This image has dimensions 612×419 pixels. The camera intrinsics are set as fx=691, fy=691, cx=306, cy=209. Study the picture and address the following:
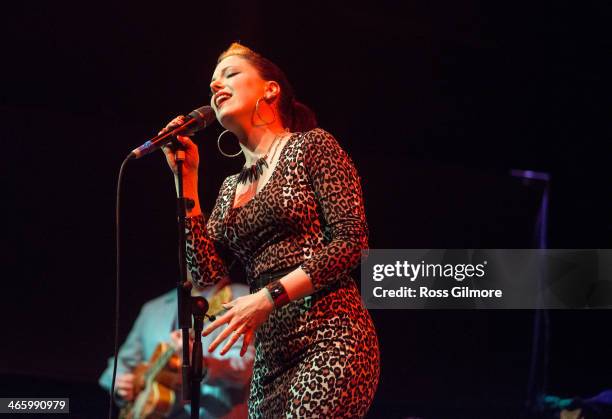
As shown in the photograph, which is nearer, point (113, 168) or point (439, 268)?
point (113, 168)

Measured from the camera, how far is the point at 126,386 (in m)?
4.16

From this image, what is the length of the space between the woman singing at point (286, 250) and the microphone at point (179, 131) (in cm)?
3

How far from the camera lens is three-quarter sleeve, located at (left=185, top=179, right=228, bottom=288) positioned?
2.06 m

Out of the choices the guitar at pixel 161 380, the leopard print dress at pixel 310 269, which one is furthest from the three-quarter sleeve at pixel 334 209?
the guitar at pixel 161 380

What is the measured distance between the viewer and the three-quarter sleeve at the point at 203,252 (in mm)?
2057

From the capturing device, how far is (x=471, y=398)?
4379 mm

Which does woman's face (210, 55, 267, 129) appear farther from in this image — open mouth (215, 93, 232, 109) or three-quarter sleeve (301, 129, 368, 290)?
three-quarter sleeve (301, 129, 368, 290)

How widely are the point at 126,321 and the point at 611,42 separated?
3.49 meters

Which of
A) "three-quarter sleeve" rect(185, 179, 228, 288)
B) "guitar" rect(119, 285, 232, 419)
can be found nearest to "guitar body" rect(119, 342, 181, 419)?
"guitar" rect(119, 285, 232, 419)

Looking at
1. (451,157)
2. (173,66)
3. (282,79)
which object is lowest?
(282,79)

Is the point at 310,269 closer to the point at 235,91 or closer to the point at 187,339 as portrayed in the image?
the point at 187,339

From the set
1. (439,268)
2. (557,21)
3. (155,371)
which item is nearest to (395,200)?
(439,268)

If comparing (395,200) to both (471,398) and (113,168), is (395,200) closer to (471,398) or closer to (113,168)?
(471,398)

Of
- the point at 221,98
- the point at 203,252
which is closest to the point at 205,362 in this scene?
the point at 203,252
